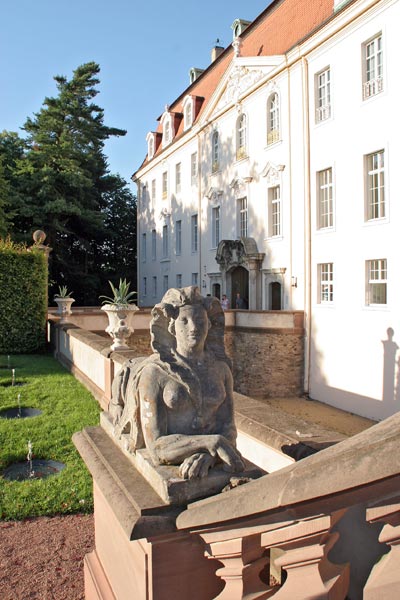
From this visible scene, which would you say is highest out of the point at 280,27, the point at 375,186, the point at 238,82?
the point at 280,27

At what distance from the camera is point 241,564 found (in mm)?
1973

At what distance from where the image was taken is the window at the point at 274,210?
73.4 feet

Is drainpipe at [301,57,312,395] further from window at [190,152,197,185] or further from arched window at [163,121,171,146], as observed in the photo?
arched window at [163,121,171,146]

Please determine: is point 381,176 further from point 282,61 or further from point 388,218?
point 282,61

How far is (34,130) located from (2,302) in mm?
22867

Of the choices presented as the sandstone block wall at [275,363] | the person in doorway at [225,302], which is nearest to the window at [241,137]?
the person in doorway at [225,302]

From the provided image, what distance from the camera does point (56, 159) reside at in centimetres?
3466

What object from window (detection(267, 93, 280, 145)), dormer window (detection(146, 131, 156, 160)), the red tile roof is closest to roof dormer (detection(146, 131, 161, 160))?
dormer window (detection(146, 131, 156, 160))

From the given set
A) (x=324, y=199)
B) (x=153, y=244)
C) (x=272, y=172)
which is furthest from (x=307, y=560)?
(x=153, y=244)

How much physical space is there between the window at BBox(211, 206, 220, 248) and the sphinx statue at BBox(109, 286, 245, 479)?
81.7 ft

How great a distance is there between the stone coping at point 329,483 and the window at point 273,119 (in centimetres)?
2144

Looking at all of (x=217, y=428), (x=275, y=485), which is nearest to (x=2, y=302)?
(x=217, y=428)

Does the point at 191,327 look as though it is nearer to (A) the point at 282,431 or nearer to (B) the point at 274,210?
(A) the point at 282,431

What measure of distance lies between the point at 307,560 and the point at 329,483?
0.46 meters
